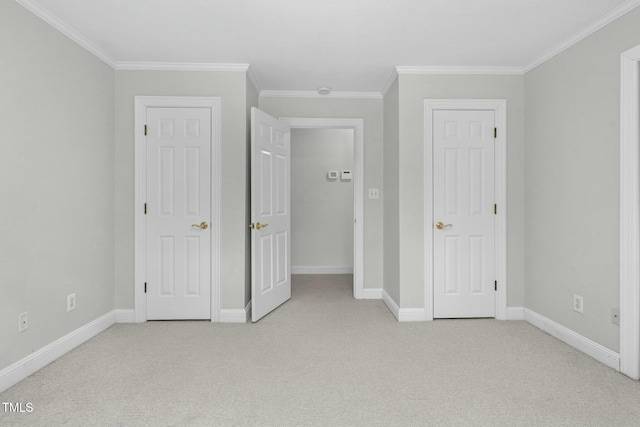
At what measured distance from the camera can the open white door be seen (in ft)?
11.0

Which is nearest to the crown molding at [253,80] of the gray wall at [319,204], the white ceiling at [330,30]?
the white ceiling at [330,30]

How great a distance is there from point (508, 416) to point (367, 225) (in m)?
2.60

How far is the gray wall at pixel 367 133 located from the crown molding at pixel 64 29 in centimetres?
159

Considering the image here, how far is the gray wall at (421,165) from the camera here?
341 centimetres

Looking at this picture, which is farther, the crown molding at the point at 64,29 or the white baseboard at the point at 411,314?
the white baseboard at the point at 411,314

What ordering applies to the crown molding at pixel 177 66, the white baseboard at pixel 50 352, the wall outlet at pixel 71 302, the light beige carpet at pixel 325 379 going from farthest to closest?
the crown molding at pixel 177 66 → the wall outlet at pixel 71 302 → the white baseboard at pixel 50 352 → the light beige carpet at pixel 325 379

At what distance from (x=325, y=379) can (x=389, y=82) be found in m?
2.92

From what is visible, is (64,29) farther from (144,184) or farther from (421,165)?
(421,165)

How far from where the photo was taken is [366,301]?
413 centimetres

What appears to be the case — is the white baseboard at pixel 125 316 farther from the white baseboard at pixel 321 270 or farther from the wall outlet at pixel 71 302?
the white baseboard at pixel 321 270

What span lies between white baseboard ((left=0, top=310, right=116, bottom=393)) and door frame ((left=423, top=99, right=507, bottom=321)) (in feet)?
9.58

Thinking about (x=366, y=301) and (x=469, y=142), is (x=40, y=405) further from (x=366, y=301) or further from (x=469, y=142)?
(x=469, y=142)

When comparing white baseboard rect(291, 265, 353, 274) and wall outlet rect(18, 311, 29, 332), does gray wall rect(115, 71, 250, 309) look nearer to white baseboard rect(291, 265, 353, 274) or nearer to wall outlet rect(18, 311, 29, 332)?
wall outlet rect(18, 311, 29, 332)

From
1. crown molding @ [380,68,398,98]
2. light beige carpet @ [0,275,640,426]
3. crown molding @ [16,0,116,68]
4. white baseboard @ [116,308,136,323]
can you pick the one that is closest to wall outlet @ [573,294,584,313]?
light beige carpet @ [0,275,640,426]
